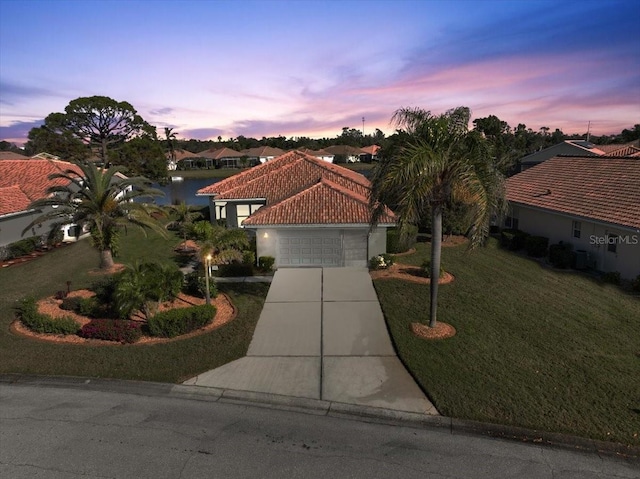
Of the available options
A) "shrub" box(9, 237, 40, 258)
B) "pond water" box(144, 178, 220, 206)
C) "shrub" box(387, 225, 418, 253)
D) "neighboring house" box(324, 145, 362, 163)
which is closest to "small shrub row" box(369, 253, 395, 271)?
"shrub" box(387, 225, 418, 253)

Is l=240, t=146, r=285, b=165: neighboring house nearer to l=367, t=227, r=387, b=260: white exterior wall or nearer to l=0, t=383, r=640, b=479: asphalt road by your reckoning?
l=367, t=227, r=387, b=260: white exterior wall

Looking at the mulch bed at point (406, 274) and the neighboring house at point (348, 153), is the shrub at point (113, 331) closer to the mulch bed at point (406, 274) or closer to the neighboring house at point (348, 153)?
the mulch bed at point (406, 274)

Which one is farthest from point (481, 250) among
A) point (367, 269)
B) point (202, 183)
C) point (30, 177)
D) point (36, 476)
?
point (202, 183)

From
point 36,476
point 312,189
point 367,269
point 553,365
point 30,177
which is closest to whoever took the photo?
point 36,476

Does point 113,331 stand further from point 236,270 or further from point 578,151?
point 578,151

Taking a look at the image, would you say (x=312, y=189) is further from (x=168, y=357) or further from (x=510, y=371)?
(x=510, y=371)

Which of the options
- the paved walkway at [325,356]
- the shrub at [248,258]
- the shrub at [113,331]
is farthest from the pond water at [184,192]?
the shrub at [113,331]
